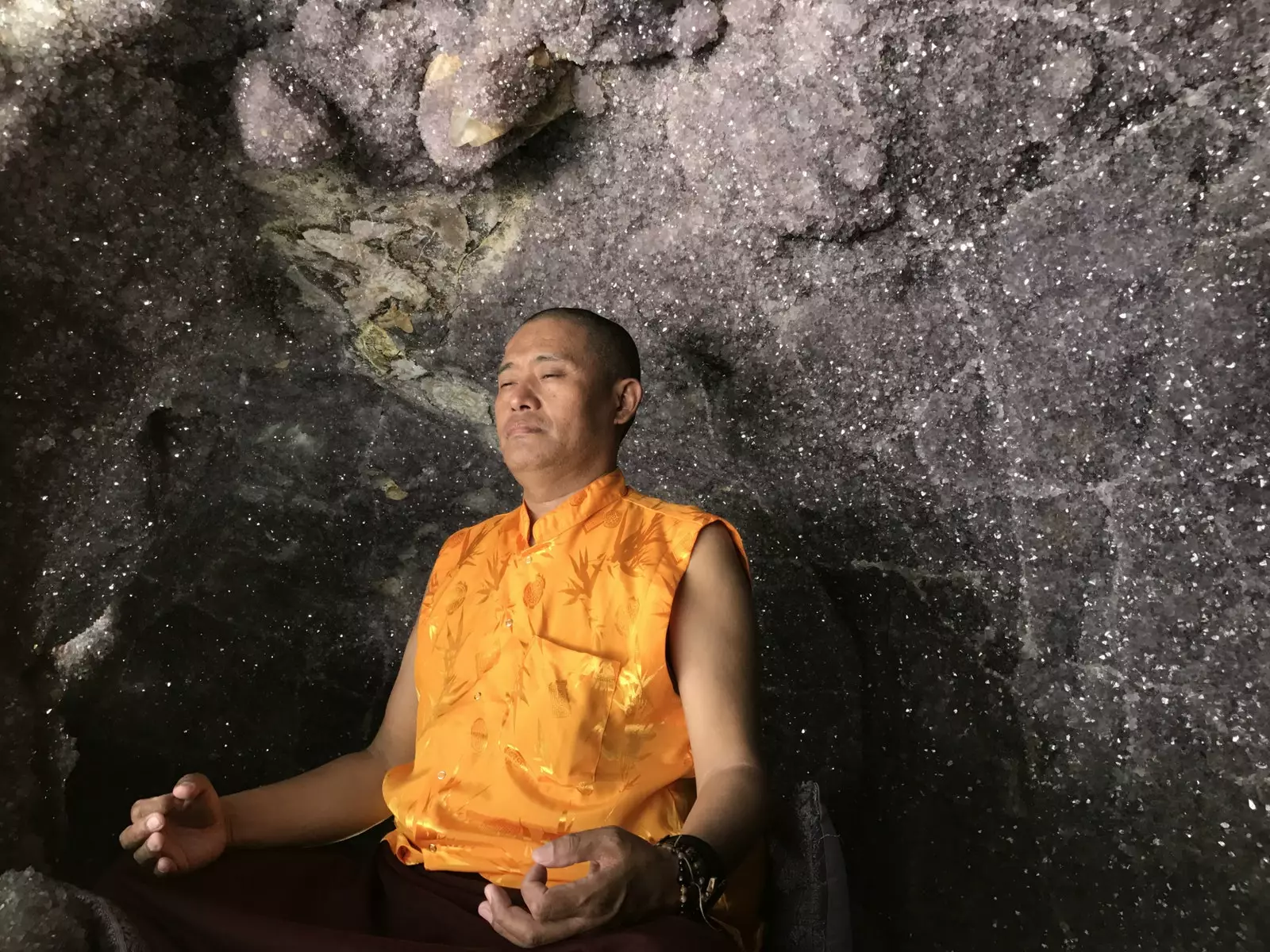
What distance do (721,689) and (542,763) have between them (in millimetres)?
268

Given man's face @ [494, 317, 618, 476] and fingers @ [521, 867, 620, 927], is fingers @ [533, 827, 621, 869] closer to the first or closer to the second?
fingers @ [521, 867, 620, 927]

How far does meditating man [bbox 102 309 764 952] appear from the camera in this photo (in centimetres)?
123

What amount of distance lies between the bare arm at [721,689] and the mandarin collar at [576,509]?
191 mm

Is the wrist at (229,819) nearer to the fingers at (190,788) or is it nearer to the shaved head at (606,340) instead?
the fingers at (190,788)

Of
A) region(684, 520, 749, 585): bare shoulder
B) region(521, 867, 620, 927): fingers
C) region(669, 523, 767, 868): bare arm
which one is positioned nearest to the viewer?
region(521, 867, 620, 927): fingers

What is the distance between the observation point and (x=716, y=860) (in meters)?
1.18

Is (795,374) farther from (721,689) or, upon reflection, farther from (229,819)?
(229,819)

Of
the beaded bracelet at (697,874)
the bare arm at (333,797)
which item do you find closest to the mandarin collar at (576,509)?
the bare arm at (333,797)

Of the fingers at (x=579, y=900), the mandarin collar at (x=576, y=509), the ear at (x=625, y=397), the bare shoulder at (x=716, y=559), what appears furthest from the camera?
the ear at (x=625, y=397)

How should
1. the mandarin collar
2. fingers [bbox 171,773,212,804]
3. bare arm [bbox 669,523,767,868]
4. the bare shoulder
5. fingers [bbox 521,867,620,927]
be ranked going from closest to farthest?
1. fingers [bbox 521,867,620,927]
2. bare arm [bbox 669,523,767,868]
3. fingers [bbox 171,773,212,804]
4. the bare shoulder
5. the mandarin collar

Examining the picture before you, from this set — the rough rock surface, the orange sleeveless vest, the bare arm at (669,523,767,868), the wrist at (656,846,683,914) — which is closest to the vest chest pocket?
the orange sleeveless vest

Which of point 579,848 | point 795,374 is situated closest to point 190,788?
point 579,848

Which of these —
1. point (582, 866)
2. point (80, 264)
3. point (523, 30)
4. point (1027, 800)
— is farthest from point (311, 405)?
point (1027, 800)

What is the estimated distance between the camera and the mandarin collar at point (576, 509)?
1558 mm
